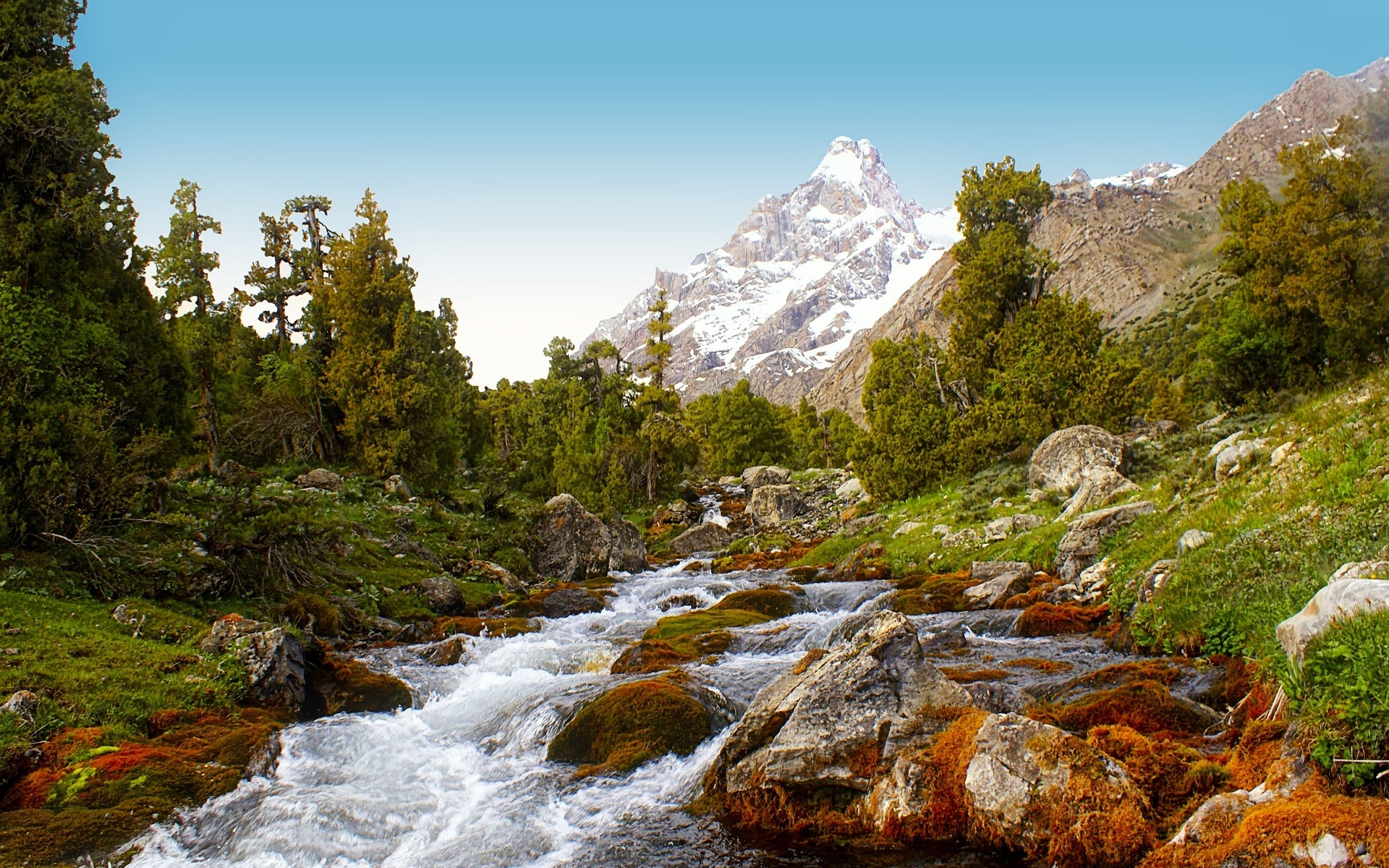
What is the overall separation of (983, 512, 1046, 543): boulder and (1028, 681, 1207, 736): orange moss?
13.9 m

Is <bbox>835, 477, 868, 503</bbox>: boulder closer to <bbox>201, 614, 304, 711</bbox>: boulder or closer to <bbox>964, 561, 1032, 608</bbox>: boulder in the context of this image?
<bbox>964, 561, 1032, 608</bbox>: boulder

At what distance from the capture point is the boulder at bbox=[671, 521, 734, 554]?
38.1 meters

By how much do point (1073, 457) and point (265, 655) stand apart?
79.6ft

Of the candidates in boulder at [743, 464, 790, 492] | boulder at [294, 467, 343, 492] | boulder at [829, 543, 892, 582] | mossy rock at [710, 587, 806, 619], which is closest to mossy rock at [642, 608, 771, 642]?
mossy rock at [710, 587, 806, 619]

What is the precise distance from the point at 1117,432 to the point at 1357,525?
2310 centimetres

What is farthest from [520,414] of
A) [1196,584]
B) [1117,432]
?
→ [1196,584]

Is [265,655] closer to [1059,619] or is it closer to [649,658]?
[649,658]

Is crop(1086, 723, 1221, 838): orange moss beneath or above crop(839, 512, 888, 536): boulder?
above

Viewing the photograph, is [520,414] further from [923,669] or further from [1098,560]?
[923,669]

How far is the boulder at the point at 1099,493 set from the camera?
19.7 m

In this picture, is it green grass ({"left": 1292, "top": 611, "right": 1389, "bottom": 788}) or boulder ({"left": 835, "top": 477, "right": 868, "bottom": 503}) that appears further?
boulder ({"left": 835, "top": 477, "right": 868, "bottom": 503})

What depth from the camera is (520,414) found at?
211ft

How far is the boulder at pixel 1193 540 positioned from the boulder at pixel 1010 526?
357 inches

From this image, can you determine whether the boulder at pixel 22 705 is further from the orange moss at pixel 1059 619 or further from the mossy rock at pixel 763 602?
the orange moss at pixel 1059 619
